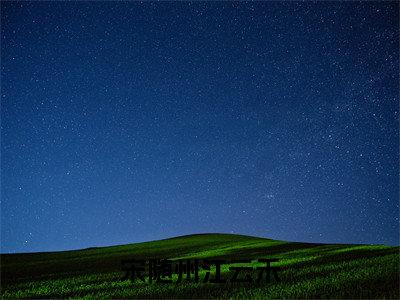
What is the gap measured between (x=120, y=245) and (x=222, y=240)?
1243 cm

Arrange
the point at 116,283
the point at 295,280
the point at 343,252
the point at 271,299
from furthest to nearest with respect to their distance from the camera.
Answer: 1. the point at 343,252
2. the point at 116,283
3. the point at 295,280
4. the point at 271,299

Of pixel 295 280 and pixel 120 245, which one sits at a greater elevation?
pixel 120 245

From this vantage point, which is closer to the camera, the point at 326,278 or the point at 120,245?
the point at 326,278

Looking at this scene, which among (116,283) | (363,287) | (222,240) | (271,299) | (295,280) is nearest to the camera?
(271,299)

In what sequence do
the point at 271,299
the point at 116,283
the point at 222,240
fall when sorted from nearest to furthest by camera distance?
1. the point at 271,299
2. the point at 116,283
3. the point at 222,240

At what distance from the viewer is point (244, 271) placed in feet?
79.9

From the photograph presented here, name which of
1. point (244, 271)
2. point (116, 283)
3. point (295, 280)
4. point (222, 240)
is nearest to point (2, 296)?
point (116, 283)

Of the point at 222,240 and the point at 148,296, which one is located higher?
the point at 222,240

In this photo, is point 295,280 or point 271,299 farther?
point 295,280

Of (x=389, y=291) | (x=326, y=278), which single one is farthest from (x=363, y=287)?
(x=326, y=278)

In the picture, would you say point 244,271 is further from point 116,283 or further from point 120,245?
point 120,245

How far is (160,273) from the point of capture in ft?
79.8

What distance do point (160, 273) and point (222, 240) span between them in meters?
31.3

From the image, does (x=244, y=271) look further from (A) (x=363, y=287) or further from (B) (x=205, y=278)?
(A) (x=363, y=287)
